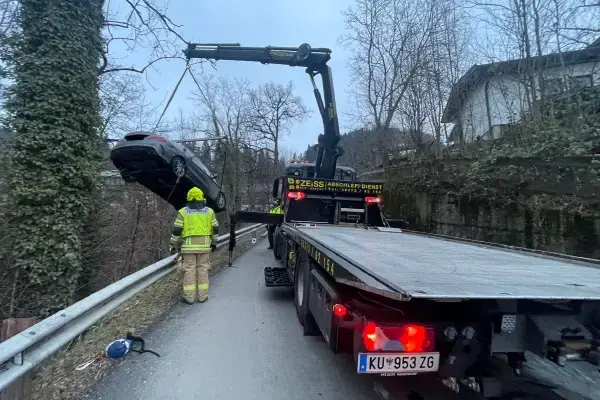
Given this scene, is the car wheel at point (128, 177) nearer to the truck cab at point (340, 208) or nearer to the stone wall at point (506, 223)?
the truck cab at point (340, 208)

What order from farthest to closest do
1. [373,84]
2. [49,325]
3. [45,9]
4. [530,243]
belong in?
[373,84] → [530,243] → [45,9] → [49,325]

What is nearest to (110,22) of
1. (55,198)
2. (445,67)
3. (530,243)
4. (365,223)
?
(55,198)

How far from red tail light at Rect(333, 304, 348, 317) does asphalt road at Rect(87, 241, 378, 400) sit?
0.87m

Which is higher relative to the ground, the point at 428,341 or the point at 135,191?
the point at 135,191

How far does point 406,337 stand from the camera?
258 centimetres

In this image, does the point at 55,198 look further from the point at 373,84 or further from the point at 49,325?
the point at 373,84

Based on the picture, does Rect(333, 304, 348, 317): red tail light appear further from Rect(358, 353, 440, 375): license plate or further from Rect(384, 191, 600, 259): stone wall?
Rect(384, 191, 600, 259): stone wall

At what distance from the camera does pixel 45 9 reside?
7.05 m

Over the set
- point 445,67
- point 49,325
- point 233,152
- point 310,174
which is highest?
point 445,67

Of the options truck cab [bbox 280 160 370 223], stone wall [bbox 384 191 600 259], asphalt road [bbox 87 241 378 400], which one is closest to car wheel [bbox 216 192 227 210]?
truck cab [bbox 280 160 370 223]

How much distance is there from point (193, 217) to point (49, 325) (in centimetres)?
333

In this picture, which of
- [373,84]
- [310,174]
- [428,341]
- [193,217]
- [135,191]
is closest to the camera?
[428,341]

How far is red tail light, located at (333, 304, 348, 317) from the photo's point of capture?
3111 millimetres

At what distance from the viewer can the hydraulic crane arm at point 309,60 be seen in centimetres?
964
